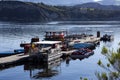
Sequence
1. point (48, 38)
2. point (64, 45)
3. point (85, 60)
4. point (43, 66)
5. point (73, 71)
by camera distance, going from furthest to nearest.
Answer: point (48, 38) < point (64, 45) < point (85, 60) < point (43, 66) < point (73, 71)

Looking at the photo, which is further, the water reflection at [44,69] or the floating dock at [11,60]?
the floating dock at [11,60]

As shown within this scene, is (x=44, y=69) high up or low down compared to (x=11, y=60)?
down

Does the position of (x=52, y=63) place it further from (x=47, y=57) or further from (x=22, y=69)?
(x=22, y=69)

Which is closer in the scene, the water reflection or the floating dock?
the water reflection

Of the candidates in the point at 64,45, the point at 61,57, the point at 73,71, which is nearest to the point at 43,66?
the point at 73,71

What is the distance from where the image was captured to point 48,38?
211ft

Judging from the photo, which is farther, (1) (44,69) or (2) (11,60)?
(2) (11,60)

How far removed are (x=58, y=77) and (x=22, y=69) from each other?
5.82m

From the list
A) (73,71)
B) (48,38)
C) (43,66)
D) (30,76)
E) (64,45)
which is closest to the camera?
(30,76)

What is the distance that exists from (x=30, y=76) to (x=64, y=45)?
816 inches

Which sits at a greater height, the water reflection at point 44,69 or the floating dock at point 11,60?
the floating dock at point 11,60

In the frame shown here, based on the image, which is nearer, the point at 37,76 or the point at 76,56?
the point at 37,76

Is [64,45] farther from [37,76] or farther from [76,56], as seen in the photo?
[37,76]

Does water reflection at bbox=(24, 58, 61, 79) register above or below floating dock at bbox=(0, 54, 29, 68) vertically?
below
